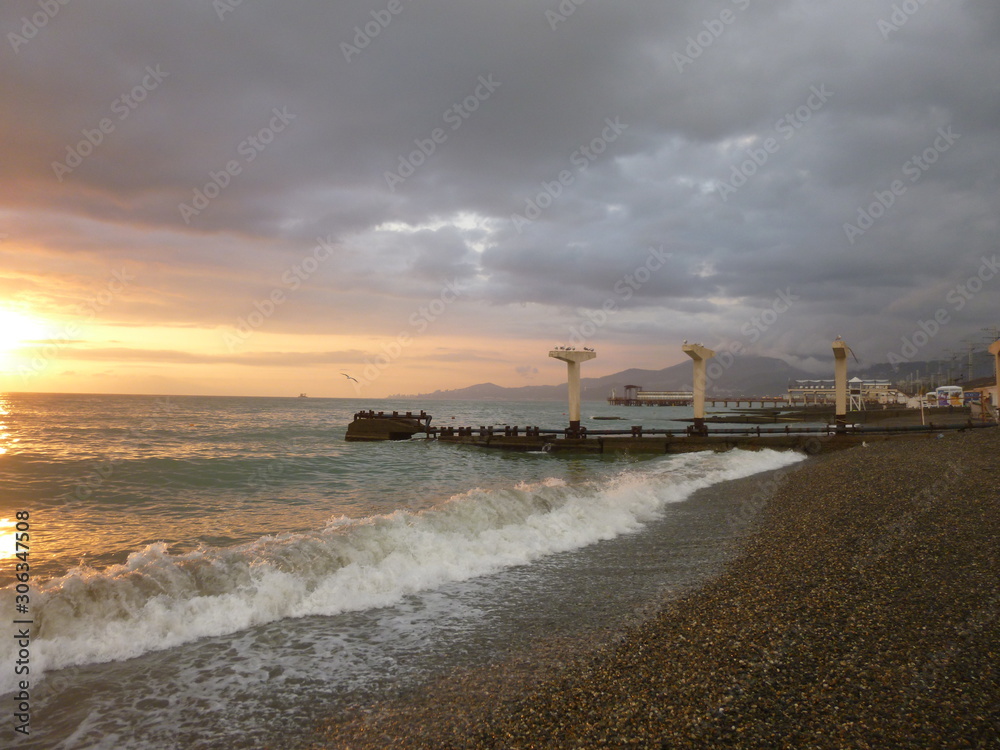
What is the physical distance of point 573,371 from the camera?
34281 mm

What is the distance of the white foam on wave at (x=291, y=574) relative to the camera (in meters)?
6.41

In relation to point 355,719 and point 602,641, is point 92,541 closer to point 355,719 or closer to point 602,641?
→ point 355,719

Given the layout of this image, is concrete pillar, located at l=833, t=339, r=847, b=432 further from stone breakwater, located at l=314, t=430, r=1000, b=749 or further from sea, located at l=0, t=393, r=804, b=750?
stone breakwater, located at l=314, t=430, r=1000, b=749

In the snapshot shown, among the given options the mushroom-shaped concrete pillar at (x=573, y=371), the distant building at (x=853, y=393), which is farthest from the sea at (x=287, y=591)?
the distant building at (x=853, y=393)

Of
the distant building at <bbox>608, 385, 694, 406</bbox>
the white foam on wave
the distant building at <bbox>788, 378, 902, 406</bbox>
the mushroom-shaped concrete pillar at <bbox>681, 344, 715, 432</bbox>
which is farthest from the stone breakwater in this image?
the distant building at <bbox>608, 385, 694, 406</bbox>

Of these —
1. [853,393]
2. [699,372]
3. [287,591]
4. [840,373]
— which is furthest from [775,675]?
[853,393]

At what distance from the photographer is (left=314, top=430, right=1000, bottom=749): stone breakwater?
3887 mm

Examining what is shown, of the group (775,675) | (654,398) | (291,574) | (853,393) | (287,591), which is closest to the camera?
(775,675)

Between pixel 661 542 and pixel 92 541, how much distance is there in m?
11.9

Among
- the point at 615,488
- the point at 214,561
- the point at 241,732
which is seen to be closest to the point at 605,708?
the point at 241,732

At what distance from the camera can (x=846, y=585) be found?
6.82 meters

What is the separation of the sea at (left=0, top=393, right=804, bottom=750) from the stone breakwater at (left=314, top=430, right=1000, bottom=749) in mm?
629

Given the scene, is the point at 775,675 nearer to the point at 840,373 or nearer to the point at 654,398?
the point at 840,373

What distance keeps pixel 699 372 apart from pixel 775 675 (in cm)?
3233
